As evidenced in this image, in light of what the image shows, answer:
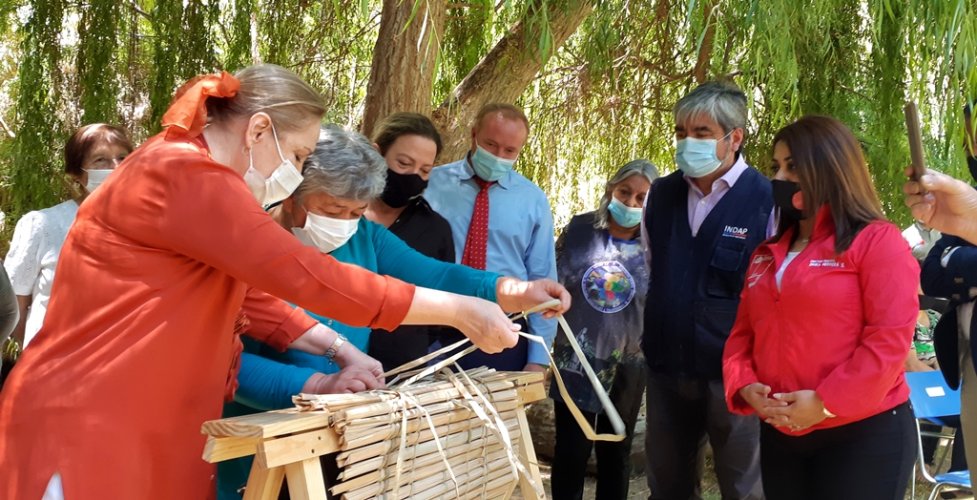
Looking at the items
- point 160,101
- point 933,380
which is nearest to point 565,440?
point 933,380

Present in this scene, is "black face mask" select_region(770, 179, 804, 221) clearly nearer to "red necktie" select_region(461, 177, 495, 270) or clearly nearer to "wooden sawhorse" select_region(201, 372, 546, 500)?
"red necktie" select_region(461, 177, 495, 270)

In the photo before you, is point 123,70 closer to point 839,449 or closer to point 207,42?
point 207,42

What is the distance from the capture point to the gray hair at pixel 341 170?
2.35 metres

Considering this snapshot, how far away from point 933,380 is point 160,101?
3985 millimetres

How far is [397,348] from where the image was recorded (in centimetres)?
293

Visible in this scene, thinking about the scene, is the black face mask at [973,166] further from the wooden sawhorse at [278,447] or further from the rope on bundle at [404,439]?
the wooden sawhorse at [278,447]

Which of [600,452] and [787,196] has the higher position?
[787,196]

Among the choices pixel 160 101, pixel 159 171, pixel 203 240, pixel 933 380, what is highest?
pixel 160 101

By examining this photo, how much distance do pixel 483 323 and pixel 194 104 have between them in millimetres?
707

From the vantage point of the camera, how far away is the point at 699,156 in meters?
3.42


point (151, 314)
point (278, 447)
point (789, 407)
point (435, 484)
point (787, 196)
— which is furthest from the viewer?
point (787, 196)

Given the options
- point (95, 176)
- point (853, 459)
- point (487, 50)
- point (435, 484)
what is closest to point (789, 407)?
point (853, 459)

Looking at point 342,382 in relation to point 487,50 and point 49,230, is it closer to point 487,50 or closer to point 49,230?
point 49,230

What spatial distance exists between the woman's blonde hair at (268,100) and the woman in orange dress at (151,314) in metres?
0.07
